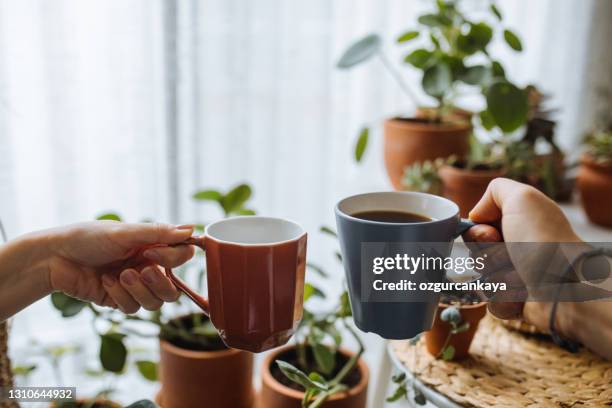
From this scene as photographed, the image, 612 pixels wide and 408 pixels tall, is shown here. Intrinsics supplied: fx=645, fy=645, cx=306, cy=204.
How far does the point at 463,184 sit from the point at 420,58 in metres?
0.25

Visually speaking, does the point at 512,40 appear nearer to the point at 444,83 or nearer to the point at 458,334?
the point at 444,83

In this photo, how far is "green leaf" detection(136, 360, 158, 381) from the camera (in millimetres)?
1109

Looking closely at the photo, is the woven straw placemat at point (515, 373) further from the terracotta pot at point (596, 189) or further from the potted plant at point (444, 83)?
the terracotta pot at point (596, 189)

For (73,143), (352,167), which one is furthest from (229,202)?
(352,167)

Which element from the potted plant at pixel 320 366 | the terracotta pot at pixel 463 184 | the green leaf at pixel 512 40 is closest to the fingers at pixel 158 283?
the potted plant at pixel 320 366

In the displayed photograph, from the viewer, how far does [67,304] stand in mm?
817

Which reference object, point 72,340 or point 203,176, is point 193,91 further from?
point 72,340

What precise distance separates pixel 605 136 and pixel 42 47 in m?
1.05

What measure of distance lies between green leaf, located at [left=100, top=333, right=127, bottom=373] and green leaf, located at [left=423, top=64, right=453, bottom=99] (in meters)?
0.61

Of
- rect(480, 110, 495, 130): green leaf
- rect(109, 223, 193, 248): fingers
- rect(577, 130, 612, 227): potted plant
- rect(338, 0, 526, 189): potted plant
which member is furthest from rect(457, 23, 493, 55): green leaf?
rect(109, 223, 193, 248): fingers

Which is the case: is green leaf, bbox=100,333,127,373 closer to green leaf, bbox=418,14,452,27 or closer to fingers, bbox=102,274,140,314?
fingers, bbox=102,274,140,314

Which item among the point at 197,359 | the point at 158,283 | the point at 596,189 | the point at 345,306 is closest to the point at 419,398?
the point at 345,306

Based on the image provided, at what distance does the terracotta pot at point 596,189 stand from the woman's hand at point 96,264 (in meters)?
0.91

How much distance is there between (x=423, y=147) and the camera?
42.6 inches
